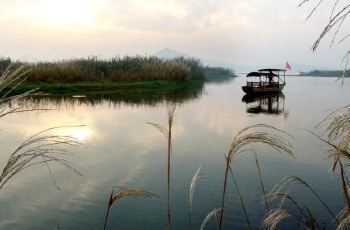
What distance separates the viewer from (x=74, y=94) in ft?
131

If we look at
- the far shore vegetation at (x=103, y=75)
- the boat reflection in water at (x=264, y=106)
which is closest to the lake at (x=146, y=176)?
the boat reflection in water at (x=264, y=106)

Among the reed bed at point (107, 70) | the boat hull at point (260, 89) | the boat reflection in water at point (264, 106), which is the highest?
the reed bed at point (107, 70)

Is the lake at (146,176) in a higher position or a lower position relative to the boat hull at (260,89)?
lower

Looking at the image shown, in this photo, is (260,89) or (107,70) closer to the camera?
(260,89)

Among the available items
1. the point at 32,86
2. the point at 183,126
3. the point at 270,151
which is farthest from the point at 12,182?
the point at 32,86

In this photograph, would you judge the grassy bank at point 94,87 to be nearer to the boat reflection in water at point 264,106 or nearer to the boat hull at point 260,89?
the boat hull at point 260,89

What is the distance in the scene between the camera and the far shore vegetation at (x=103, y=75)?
41.9m

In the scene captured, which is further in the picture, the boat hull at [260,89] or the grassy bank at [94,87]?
the boat hull at [260,89]

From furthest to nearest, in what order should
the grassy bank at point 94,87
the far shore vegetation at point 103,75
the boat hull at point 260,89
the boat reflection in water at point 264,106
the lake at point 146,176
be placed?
the boat hull at point 260,89 < the far shore vegetation at point 103,75 < the grassy bank at point 94,87 < the boat reflection in water at point 264,106 < the lake at point 146,176

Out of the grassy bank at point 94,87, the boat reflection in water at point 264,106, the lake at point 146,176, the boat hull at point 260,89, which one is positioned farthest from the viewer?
the boat hull at point 260,89

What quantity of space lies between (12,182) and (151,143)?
7036 millimetres

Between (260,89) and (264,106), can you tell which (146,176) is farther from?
(260,89)

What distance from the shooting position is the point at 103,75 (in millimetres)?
50281

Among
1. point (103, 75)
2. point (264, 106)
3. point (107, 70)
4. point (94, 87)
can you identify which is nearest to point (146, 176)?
point (264, 106)
